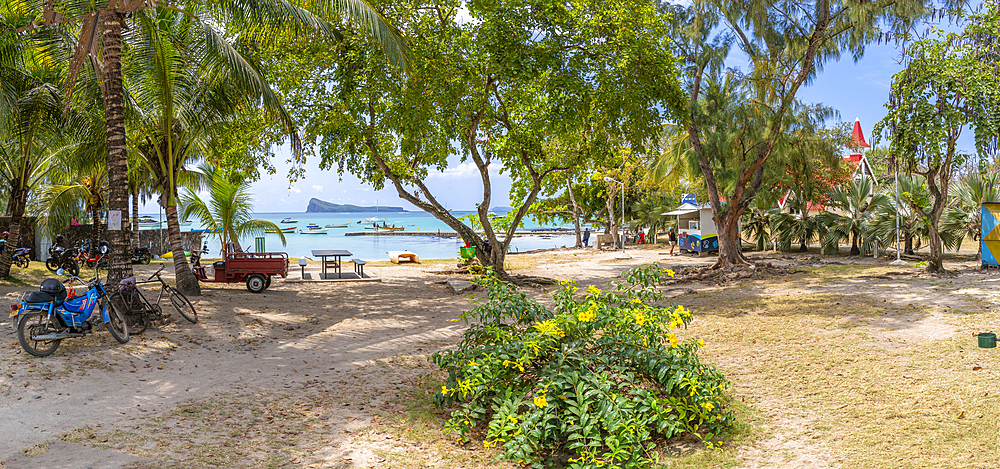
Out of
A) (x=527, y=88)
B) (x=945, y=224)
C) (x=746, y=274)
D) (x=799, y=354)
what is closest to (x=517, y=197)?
(x=527, y=88)

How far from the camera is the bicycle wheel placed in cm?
883

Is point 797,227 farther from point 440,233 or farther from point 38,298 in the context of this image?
point 440,233

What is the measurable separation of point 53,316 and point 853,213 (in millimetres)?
21615

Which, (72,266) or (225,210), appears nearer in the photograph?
(72,266)

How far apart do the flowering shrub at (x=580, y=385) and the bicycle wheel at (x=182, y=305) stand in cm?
505

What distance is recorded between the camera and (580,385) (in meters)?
4.65

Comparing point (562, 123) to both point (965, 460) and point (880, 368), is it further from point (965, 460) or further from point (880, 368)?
point (965, 460)

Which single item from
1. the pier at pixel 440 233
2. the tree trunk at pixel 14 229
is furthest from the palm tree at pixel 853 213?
the pier at pixel 440 233

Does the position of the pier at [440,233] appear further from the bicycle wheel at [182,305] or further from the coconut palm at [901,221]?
the bicycle wheel at [182,305]

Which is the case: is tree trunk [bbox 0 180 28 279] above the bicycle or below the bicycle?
above

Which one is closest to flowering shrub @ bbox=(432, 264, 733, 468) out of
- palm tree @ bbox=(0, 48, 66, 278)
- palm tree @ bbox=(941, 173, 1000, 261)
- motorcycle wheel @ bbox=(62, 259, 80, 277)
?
palm tree @ bbox=(0, 48, 66, 278)

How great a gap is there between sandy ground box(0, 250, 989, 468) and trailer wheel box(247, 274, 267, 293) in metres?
1.19

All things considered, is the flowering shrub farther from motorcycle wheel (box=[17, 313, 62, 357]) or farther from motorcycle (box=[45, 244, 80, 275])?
motorcycle (box=[45, 244, 80, 275])

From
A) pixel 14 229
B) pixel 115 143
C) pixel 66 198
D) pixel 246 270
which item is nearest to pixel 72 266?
pixel 14 229
